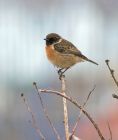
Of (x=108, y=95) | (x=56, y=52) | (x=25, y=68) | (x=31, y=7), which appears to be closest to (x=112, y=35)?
(x=31, y=7)

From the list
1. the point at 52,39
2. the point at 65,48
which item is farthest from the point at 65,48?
the point at 52,39

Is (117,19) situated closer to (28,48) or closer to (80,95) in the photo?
(28,48)

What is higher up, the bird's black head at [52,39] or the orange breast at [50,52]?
the bird's black head at [52,39]

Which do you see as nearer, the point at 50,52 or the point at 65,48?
the point at 50,52

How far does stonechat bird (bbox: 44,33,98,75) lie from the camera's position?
286 inches

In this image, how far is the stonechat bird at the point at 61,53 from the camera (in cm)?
727

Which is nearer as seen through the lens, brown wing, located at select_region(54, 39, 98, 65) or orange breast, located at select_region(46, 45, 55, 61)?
Result: orange breast, located at select_region(46, 45, 55, 61)

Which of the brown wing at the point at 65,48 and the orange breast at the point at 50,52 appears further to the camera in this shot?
the brown wing at the point at 65,48

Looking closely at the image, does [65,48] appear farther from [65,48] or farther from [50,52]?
[50,52]

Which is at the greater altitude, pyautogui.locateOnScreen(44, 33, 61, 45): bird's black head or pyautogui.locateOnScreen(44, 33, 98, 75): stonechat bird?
pyautogui.locateOnScreen(44, 33, 61, 45): bird's black head

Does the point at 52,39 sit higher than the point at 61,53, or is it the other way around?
the point at 52,39

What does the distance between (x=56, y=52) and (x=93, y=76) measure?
7706mm

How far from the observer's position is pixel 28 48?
16.8m

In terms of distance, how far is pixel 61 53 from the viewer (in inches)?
297
